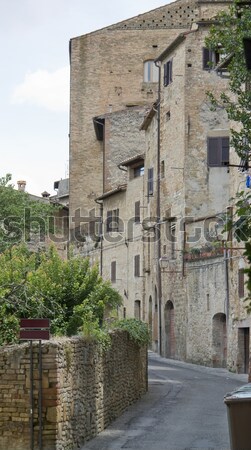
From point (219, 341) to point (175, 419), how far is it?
63.9 feet

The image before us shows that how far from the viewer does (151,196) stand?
5366cm

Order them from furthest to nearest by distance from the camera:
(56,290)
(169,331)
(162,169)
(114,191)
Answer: (114,191) < (162,169) < (169,331) < (56,290)

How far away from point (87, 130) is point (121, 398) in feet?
137

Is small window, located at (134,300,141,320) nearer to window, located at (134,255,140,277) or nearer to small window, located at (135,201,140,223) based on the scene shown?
window, located at (134,255,140,277)

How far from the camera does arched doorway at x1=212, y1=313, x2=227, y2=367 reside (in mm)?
42219

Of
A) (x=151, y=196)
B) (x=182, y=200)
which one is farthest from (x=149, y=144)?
(x=182, y=200)

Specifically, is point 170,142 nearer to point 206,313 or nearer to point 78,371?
point 206,313

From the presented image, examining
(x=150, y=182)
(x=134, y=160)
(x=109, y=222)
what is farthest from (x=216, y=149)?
(x=109, y=222)

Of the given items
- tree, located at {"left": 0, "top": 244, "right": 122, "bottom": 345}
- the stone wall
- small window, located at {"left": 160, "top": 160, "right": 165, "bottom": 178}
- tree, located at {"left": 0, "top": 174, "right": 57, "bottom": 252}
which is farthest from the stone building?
the stone wall

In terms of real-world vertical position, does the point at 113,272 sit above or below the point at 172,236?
below

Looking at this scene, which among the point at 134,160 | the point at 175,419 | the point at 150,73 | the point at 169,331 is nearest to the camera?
the point at 175,419

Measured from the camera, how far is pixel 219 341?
42531 mm

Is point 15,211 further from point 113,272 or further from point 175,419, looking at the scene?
point 175,419

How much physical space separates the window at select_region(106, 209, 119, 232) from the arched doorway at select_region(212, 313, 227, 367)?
719 inches
